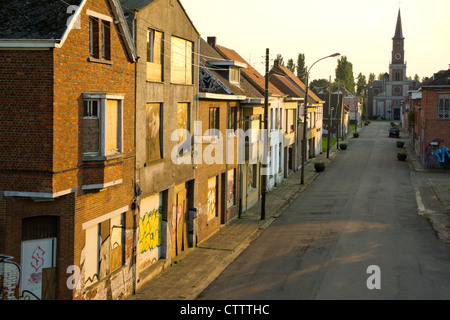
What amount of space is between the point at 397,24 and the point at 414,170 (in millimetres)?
101103

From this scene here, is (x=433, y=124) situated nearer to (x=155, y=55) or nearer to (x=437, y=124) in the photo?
(x=437, y=124)

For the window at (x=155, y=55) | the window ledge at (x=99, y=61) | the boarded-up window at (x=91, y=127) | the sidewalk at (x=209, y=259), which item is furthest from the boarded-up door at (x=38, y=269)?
the window at (x=155, y=55)

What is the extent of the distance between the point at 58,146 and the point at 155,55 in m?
6.56

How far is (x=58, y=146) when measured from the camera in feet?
36.9

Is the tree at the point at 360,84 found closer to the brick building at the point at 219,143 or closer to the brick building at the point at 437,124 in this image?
the brick building at the point at 437,124

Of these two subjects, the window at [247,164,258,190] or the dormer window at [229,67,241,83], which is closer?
the dormer window at [229,67,241,83]

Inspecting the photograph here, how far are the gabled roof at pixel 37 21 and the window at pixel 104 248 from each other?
15.9 feet

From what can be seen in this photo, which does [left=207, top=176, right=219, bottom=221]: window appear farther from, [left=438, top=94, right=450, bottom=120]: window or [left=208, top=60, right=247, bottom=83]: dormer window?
[left=438, top=94, right=450, bottom=120]: window

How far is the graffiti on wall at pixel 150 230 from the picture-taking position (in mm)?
15969

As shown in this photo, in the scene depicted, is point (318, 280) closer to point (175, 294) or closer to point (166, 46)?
point (175, 294)

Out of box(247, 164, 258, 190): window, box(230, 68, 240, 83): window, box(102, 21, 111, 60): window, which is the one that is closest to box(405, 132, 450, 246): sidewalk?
box(247, 164, 258, 190): window

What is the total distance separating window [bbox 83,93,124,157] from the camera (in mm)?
12273

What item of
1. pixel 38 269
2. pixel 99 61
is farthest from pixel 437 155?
pixel 38 269

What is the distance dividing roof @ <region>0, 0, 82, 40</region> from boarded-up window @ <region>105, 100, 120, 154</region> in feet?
8.06
